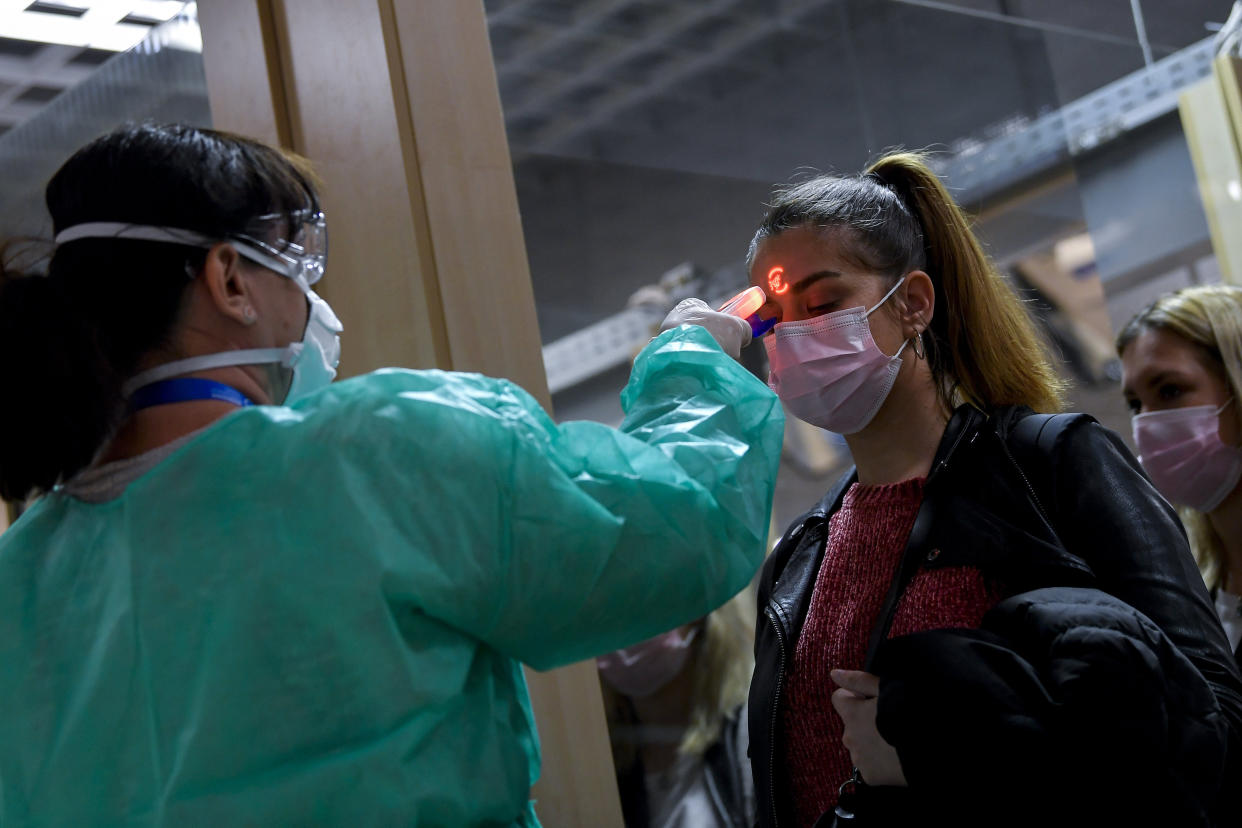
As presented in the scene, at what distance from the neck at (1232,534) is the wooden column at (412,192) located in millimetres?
1544

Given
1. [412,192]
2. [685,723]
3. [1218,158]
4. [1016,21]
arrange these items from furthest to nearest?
1. [1218,158]
2. [1016,21]
3. [685,723]
4. [412,192]

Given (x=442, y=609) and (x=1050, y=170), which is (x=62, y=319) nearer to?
(x=442, y=609)

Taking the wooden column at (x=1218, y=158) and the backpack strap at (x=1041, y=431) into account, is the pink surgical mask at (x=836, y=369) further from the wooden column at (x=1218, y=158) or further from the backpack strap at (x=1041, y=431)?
the wooden column at (x=1218, y=158)

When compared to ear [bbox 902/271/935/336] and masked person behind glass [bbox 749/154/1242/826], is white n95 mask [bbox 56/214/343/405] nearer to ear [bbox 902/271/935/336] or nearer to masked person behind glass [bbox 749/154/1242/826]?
masked person behind glass [bbox 749/154/1242/826]

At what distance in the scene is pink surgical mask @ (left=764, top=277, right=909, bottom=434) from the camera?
1.75 metres

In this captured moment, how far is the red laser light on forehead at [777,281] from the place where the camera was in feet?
6.07

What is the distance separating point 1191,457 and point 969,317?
114 centimetres

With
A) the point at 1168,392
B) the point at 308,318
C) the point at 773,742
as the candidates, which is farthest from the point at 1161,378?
the point at 308,318

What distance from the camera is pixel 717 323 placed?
1518 millimetres

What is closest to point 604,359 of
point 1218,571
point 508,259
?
point 508,259

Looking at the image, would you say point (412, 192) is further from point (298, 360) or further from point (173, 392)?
point (173, 392)

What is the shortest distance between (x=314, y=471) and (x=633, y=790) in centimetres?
145

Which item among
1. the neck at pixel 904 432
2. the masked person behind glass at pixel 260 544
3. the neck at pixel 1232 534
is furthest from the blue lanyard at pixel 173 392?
the neck at pixel 1232 534

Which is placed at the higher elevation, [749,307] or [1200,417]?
[749,307]
